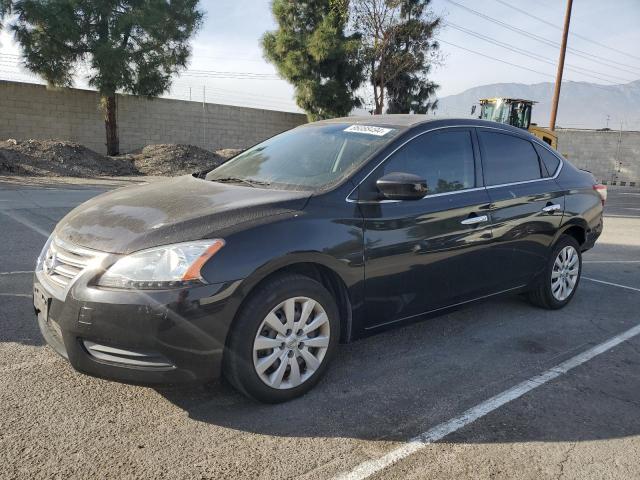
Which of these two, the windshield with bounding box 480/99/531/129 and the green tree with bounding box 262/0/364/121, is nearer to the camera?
the windshield with bounding box 480/99/531/129

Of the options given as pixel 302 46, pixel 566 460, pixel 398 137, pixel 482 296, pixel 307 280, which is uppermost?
pixel 302 46

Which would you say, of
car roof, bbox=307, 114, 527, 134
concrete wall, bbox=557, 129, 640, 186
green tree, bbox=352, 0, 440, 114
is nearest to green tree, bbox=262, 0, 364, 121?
green tree, bbox=352, 0, 440, 114

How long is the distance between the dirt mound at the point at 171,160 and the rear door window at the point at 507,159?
1671cm

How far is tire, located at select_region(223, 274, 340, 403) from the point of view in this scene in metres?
2.95

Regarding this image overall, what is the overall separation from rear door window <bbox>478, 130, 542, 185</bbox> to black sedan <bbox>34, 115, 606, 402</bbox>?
17 millimetres

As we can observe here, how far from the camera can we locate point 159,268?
110 inches

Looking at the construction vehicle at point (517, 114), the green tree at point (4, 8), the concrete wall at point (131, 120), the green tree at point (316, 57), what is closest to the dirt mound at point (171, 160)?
the concrete wall at point (131, 120)

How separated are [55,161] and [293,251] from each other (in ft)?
60.6

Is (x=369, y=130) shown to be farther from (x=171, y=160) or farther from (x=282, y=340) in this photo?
(x=171, y=160)

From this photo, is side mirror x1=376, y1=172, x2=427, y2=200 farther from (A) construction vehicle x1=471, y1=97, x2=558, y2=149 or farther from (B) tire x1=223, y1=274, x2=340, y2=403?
(A) construction vehicle x1=471, y1=97, x2=558, y2=149

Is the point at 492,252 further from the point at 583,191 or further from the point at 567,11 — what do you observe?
the point at 567,11

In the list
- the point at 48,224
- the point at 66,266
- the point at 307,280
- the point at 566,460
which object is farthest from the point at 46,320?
the point at 48,224

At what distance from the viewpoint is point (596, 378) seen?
374 cm

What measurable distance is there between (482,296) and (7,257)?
5.11 meters
